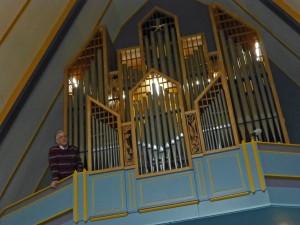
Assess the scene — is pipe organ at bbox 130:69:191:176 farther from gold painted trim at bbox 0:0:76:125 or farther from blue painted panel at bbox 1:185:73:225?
gold painted trim at bbox 0:0:76:125

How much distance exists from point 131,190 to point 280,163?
240 centimetres

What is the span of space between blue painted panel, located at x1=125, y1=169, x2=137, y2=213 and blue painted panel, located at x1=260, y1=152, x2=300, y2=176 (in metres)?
2.08

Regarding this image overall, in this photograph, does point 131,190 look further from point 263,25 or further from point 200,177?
point 263,25

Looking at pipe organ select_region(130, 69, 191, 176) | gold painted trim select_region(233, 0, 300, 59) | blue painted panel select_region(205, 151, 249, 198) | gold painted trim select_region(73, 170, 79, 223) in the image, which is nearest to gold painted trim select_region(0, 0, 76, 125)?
gold painted trim select_region(73, 170, 79, 223)

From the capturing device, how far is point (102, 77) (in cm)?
Answer: 1129

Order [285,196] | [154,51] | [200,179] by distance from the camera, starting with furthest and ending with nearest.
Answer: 1. [154,51]
2. [200,179]
3. [285,196]

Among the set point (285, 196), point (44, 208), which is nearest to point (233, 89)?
point (285, 196)

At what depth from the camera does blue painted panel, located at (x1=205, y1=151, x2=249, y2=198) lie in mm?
8367

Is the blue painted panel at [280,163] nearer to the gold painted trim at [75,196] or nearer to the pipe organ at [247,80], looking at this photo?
the pipe organ at [247,80]

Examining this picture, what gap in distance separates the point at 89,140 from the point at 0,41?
2.39 metres

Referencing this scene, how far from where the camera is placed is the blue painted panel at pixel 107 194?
8.69 meters

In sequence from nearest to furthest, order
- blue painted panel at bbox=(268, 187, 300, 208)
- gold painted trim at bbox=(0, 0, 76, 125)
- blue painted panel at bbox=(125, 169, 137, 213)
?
blue painted panel at bbox=(268, 187, 300, 208), blue painted panel at bbox=(125, 169, 137, 213), gold painted trim at bbox=(0, 0, 76, 125)

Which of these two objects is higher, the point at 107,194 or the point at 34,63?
the point at 34,63

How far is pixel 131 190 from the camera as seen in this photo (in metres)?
8.78
